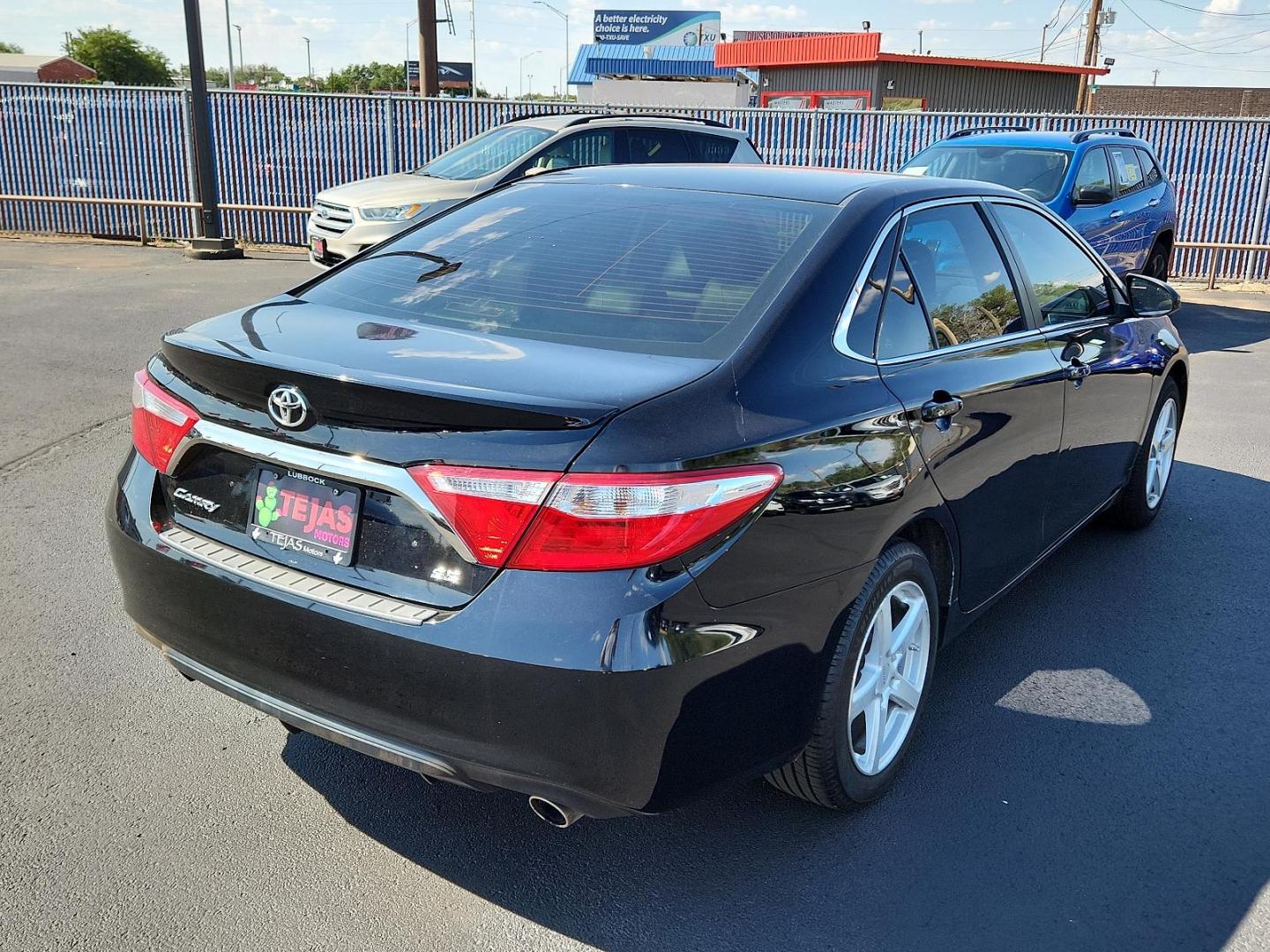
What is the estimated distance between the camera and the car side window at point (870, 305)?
304cm

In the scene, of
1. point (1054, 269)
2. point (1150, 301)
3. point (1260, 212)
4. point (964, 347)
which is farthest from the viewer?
point (1260, 212)

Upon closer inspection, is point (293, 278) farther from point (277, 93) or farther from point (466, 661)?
point (466, 661)

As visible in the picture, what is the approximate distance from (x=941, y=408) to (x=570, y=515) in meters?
1.39

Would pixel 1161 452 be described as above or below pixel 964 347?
below

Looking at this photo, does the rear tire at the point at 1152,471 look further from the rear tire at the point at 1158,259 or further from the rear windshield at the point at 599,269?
the rear tire at the point at 1158,259

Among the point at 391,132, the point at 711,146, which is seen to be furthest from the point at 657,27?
the point at 711,146

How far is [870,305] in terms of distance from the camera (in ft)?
10.3

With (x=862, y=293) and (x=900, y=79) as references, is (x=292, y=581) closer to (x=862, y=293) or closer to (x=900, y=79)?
(x=862, y=293)

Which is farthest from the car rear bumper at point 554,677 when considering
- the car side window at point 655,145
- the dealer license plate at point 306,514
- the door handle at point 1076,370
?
the car side window at point 655,145

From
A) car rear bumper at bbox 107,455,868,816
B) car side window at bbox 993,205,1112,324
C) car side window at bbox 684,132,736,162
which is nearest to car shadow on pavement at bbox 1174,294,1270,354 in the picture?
car side window at bbox 684,132,736,162

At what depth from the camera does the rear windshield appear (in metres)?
2.94

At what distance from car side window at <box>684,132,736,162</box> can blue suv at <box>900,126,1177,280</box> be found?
1901mm

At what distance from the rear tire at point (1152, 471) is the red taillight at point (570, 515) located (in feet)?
11.7

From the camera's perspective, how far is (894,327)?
323 cm
